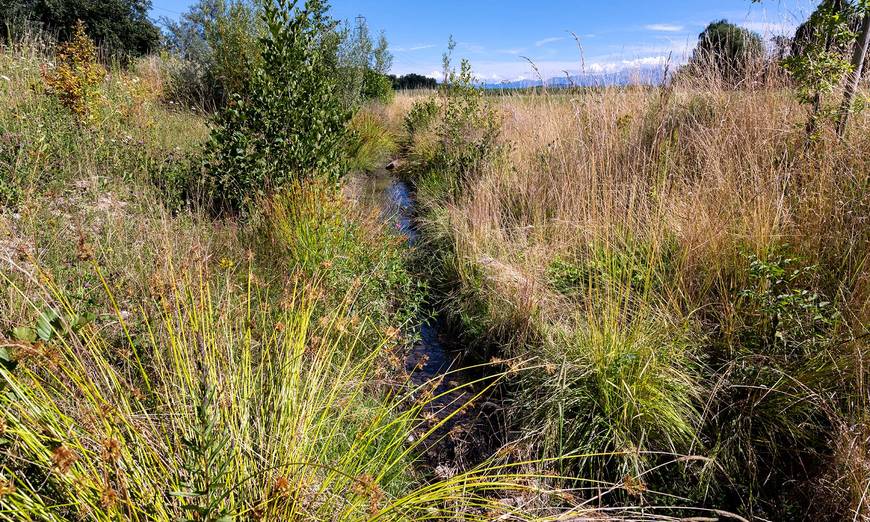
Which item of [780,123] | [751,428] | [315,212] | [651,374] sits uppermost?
[780,123]

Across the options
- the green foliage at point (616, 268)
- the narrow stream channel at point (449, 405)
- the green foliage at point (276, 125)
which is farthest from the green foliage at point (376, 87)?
the green foliage at point (616, 268)

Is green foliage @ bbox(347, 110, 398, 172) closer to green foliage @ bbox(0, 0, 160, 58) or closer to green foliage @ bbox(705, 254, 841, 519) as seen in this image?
green foliage @ bbox(705, 254, 841, 519)

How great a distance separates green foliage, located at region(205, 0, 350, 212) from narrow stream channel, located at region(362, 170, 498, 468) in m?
1.66

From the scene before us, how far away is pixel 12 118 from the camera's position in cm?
459

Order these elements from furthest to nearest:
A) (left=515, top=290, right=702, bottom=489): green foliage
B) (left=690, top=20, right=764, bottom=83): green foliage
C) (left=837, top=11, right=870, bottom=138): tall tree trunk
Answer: (left=690, top=20, right=764, bottom=83): green foliage
(left=837, top=11, right=870, bottom=138): tall tree trunk
(left=515, top=290, right=702, bottom=489): green foliage

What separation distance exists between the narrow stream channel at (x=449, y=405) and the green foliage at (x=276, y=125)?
1662 millimetres

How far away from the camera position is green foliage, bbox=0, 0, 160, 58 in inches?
603

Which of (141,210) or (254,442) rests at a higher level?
(141,210)

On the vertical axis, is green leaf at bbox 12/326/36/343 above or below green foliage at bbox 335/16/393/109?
below

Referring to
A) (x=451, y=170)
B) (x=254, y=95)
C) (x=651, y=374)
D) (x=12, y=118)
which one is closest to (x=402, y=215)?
(x=451, y=170)

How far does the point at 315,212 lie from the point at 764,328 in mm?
2924

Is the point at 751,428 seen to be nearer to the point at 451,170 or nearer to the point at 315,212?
the point at 315,212

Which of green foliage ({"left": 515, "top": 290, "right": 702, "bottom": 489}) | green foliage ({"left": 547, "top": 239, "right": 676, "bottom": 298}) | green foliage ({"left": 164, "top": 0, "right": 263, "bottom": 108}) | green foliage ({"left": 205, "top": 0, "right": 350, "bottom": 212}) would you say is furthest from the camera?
green foliage ({"left": 164, "top": 0, "right": 263, "bottom": 108})

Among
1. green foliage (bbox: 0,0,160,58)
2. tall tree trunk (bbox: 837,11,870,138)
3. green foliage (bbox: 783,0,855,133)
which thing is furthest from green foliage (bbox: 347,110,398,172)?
green foliage (bbox: 0,0,160,58)
